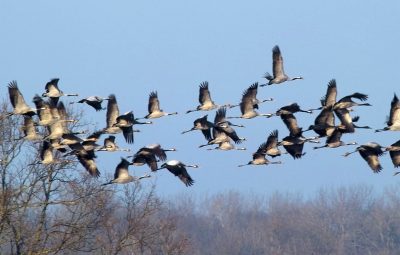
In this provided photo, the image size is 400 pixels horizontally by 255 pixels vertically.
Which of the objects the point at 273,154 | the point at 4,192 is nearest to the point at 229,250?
the point at 4,192

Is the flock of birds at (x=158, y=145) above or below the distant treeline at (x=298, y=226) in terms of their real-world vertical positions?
above

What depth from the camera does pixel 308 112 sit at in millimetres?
24203

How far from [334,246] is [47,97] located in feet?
233

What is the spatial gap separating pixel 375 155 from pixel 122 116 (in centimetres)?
547

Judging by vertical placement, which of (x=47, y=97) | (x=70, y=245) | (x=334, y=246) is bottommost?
(x=334, y=246)

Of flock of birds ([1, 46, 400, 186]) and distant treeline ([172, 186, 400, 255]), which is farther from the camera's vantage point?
distant treeline ([172, 186, 400, 255])

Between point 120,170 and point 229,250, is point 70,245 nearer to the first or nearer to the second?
point 120,170

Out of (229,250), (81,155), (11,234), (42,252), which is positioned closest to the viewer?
(81,155)

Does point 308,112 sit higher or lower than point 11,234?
higher

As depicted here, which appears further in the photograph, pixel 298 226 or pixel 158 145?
pixel 298 226

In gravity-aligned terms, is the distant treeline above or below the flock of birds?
below

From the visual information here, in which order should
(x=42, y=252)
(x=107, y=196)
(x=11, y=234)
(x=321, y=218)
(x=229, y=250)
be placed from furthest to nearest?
(x=321, y=218) < (x=229, y=250) < (x=107, y=196) < (x=11, y=234) < (x=42, y=252)

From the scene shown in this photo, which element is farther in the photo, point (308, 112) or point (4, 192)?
point (4, 192)

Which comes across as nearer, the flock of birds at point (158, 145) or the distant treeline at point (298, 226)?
the flock of birds at point (158, 145)
